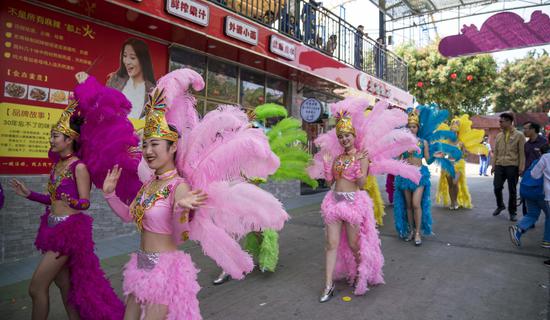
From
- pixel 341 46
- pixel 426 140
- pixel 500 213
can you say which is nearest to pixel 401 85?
pixel 341 46

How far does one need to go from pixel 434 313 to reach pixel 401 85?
14548mm

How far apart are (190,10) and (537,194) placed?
237 inches

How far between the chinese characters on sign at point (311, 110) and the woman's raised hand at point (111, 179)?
6656 millimetres

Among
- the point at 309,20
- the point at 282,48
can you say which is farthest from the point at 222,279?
the point at 309,20

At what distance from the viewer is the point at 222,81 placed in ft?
27.2

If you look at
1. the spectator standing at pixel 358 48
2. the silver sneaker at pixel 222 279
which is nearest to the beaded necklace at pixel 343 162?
the silver sneaker at pixel 222 279

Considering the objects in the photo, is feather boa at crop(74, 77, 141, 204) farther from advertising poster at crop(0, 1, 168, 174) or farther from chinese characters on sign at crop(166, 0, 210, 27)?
chinese characters on sign at crop(166, 0, 210, 27)

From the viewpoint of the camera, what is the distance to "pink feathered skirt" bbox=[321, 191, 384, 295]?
3707 mm

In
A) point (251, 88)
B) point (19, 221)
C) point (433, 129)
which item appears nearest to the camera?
point (19, 221)

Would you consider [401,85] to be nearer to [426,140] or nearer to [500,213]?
[500,213]

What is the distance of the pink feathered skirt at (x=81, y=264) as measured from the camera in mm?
2592

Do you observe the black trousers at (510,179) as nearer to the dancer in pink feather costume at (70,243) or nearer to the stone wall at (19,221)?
the dancer in pink feather costume at (70,243)

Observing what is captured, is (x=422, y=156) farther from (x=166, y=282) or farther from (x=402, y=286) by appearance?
(x=166, y=282)

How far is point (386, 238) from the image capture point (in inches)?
240
